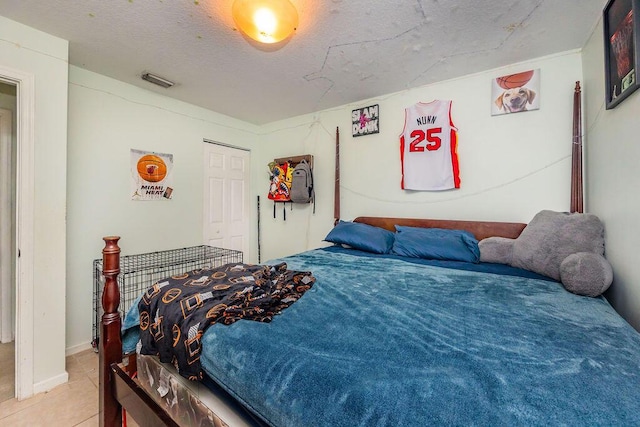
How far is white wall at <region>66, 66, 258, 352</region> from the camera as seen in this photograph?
2.30 m

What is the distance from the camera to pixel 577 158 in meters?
2.04

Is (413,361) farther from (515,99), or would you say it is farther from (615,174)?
(515,99)

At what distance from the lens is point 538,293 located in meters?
1.38

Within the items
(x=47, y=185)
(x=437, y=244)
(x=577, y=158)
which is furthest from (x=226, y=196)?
(x=577, y=158)

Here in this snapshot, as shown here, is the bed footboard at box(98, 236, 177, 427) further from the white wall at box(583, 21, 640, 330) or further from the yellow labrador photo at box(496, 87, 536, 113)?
the yellow labrador photo at box(496, 87, 536, 113)

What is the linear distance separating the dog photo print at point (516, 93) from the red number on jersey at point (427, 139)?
0.48m

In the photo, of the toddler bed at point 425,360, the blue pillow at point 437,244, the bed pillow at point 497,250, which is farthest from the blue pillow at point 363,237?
the toddler bed at point 425,360

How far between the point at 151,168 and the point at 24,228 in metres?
1.20

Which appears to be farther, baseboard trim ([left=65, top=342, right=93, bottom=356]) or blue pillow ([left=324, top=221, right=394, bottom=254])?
blue pillow ([left=324, top=221, right=394, bottom=254])

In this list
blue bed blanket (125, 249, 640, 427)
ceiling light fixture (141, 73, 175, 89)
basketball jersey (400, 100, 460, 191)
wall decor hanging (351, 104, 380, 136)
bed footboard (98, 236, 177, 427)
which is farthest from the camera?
wall decor hanging (351, 104, 380, 136)

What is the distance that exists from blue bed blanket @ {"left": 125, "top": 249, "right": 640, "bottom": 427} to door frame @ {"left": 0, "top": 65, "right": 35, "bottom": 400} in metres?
1.71

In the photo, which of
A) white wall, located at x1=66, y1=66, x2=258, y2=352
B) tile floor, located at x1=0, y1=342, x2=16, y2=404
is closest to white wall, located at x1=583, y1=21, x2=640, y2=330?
white wall, located at x1=66, y1=66, x2=258, y2=352

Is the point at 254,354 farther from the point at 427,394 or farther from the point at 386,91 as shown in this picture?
the point at 386,91

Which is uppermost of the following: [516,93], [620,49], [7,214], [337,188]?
[516,93]
